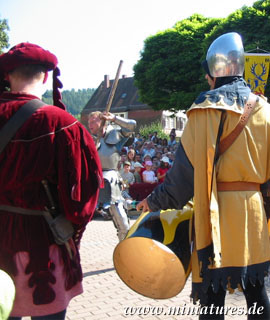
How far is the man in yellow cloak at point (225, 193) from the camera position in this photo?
2.24 meters

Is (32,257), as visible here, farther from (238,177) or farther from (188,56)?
(188,56)

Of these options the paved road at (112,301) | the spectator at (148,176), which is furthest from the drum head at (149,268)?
the spectator at (148,176)

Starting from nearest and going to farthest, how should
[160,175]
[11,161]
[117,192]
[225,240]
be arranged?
[11,161] < [225,240] < [117,192] < [160,175]

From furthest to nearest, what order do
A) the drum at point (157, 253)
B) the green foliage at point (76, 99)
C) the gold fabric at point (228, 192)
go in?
the green foliage at point (76, 99)
the drum at point (157, 253)
the gold fabric at point (228, 192)

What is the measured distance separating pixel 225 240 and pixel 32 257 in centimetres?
101

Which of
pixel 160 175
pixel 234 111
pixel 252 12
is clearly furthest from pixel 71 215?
pixel 252 12

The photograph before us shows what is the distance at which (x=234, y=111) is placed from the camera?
2.29 meters

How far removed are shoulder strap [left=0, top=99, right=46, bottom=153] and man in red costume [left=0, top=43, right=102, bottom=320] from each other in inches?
0.7

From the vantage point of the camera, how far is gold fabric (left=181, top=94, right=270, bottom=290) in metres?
2.24

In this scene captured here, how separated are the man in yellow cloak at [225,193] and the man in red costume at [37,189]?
0.62m

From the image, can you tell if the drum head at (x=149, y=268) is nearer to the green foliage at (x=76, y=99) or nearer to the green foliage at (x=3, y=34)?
the green foliage at (x=3, y=34)

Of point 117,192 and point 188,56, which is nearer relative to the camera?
point 117,192

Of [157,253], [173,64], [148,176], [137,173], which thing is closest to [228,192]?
[157,253]

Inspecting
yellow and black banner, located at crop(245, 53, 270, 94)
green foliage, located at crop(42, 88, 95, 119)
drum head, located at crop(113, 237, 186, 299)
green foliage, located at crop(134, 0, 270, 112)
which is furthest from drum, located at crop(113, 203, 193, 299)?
green foliage, located at crop(42, 88, 95, 119)
